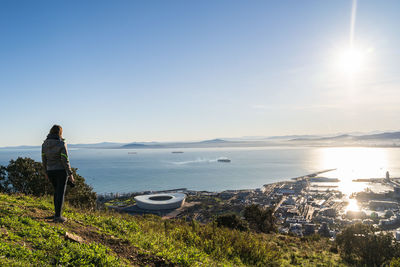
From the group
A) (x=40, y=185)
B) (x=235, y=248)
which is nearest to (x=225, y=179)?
(x=40, y=185)

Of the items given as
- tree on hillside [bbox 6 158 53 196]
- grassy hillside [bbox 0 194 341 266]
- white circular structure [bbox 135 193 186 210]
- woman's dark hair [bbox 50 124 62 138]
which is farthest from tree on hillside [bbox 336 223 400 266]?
white circular structure [bbox 135 193 186 210]

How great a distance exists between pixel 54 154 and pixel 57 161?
0.17 meters

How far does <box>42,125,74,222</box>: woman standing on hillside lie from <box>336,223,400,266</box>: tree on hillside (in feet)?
37.1

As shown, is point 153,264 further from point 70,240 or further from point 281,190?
point 281,190

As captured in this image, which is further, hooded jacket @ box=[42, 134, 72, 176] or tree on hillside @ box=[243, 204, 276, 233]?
tree on hillside @ box=[243, 204, 276, 233]

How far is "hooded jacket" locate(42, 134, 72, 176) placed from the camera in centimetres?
545

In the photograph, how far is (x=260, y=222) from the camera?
22.4 meters

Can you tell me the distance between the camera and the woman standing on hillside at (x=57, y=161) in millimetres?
5457

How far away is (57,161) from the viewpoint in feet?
18.1

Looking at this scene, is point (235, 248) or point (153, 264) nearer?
point (153, 264)

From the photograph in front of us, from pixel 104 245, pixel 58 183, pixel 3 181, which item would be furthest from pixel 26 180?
pixel 104 245

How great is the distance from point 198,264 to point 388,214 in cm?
4934

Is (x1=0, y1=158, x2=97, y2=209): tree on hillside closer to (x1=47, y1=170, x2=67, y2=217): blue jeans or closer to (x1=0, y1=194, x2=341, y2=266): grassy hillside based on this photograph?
(x1=0, y1=194, x2=341, y2=266): grassy hillside

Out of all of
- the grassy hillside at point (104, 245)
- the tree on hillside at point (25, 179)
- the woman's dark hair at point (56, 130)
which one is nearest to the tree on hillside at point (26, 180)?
the tree on hillside at point (25, 179)
